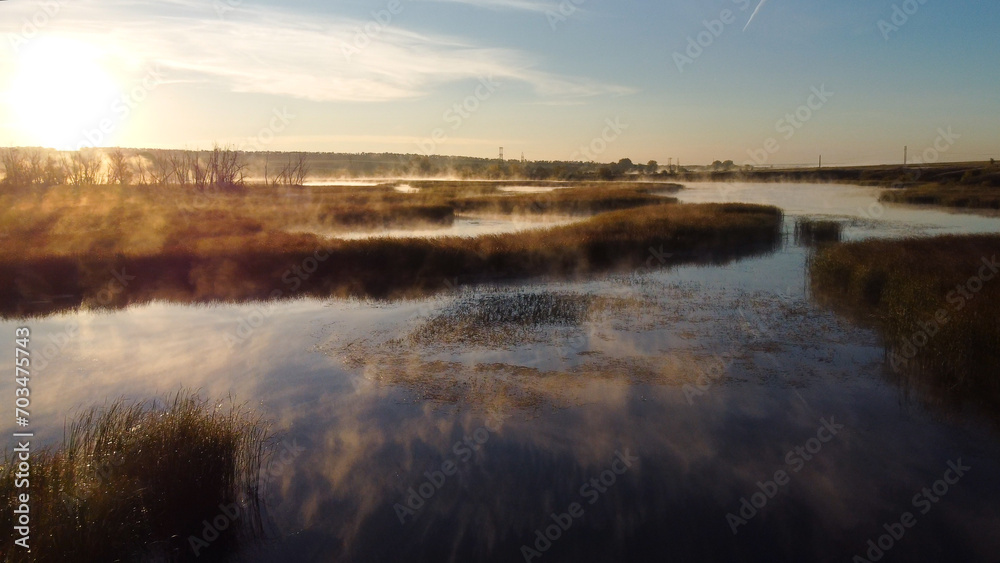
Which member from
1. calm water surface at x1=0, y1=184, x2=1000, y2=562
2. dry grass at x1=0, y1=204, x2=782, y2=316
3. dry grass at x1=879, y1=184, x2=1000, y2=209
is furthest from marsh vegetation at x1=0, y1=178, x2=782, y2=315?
dry grass at x1=879, y1=184, x2=1000, y2=209

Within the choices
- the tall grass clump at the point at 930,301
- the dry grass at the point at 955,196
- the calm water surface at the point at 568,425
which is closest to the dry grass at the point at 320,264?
the calm water surface at the point at 568,425

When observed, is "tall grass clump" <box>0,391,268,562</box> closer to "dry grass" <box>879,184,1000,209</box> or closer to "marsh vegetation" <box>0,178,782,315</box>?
"marsh vegetation" <box>0,178,782,315</box>

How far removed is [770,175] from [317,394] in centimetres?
8916

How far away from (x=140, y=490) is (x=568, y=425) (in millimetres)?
4769

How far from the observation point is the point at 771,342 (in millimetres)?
11938

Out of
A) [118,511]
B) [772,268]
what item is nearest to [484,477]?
[118,511]

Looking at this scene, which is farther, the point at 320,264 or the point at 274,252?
the point at 274,252

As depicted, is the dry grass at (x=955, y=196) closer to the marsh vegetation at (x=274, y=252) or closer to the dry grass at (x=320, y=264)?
the marsh vegetation at (x=274, y=252)

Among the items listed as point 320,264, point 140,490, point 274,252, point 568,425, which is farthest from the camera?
point 274,252

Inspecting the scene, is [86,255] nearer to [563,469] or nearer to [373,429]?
[373,429]

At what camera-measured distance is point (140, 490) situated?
5.95 meters

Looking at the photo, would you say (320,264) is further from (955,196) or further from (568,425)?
(955,196)

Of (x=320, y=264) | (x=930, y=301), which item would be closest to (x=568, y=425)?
(x=930, y=301)

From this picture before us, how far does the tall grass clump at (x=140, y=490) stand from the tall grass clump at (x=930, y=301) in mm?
9285
